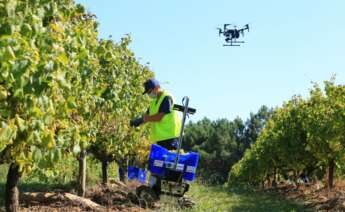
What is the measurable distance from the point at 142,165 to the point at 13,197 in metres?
13.4

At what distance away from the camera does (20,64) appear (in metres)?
3.80

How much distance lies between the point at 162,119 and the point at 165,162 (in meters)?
0.79

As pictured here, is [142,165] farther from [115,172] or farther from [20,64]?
[20,64]

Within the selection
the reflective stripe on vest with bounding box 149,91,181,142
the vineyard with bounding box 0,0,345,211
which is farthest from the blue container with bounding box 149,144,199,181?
the vineyard with bounding box 0,0,345,211

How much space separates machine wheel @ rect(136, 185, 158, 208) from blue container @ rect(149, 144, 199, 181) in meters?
0.71

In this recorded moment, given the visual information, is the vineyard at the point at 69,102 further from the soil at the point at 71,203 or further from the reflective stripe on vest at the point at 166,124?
the reflective stripe on vest at the point at 166,124

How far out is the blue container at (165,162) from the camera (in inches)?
Answer: 355

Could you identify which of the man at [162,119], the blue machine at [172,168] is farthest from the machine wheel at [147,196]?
the man at [162,119]

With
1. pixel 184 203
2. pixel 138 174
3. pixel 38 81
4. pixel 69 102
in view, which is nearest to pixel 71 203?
pixel 184 203

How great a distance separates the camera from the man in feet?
30.1

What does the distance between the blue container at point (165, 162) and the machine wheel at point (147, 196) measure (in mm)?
713

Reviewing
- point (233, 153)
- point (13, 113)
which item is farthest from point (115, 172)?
point (233, 153)

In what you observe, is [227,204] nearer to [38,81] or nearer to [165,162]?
[165,162]

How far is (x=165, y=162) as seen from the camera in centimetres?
902
